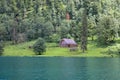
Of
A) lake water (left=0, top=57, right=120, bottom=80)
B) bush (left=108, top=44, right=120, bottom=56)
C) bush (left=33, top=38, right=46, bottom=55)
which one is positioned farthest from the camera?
bush (left=33, top=38, right=46, bottom=55)

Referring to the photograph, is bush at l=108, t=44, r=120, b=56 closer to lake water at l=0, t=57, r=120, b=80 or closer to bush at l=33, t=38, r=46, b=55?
bush at l=33, t=38, r=46, b=55

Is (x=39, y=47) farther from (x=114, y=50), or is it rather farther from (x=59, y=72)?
(x=59, y=72)

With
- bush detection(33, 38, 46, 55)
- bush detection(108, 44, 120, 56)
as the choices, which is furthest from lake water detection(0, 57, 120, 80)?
bush detection(33, 38, 46, 55)

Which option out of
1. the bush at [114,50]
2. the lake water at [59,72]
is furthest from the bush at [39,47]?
the lake water at [59,72]

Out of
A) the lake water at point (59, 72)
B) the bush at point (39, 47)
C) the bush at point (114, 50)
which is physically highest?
the lake water at point (59, 72)

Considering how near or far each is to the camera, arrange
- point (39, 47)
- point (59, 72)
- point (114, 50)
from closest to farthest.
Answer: point (59, 72), point (114, 50), point (39, 47)

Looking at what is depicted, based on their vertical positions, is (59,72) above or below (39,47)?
above

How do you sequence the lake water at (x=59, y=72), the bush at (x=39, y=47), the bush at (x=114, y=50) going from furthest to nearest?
the bush at (x=39, y=47)
the bush at (x=114, y=50)
the lake water at (x=59, y=72)

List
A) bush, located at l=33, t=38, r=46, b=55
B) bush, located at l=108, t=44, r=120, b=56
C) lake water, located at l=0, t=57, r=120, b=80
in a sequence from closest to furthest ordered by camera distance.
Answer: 1. lake water, located at l=0, t=57, r=120, b=80
2. bush, located at l=108, t=44, r=120, b=56
3. bush, located at l=33, t=38, r=46, b=55

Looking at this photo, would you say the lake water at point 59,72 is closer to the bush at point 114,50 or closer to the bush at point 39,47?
the bush at point 114,50

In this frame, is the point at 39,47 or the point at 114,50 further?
the point at 39,47

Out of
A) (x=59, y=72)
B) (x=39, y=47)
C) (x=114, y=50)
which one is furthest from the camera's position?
(x=39, y=47)

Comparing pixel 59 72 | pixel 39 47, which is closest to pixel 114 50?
pixel 39 47

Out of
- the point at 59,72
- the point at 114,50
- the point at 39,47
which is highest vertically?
the point at 59,72
